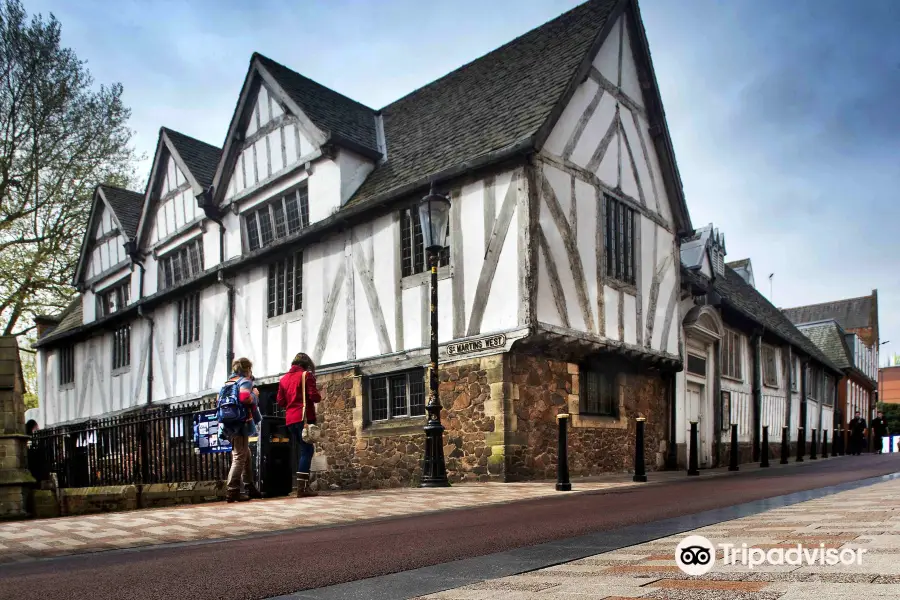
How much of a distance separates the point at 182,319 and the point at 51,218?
1164 centimetres

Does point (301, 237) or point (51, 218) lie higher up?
point (51, 218)

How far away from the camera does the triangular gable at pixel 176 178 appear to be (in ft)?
66.9

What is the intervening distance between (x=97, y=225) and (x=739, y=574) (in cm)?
2703

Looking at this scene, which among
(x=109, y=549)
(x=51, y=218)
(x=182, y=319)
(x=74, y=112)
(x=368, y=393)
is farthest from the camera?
(x=51, y=218)

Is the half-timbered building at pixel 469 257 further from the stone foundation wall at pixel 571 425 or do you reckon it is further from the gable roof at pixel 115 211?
the gable roof at pixel 115 211

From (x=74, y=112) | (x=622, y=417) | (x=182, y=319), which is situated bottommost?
(x=622, y=417)

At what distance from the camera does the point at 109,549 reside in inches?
202

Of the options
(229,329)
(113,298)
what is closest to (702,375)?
(229,329)

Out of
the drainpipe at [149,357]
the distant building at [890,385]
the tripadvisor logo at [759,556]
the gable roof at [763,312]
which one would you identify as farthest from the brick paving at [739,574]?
the distant building at [890,385]

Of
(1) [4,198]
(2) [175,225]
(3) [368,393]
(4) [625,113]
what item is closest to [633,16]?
(4) [625,113]

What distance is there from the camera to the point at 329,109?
16859mm

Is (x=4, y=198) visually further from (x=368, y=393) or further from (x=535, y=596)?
(x=535, y=596)

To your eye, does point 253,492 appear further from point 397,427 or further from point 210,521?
point 397,427

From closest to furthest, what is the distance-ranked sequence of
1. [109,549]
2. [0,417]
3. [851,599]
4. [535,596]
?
[851,599] < [535,596] < [109,549] < [0,417]
